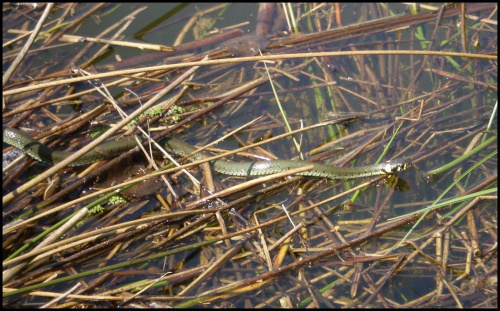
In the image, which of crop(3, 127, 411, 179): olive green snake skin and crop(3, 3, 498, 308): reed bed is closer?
crop(3, 3, 498, 308): reed bed

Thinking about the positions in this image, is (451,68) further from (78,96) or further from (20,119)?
(20,119)

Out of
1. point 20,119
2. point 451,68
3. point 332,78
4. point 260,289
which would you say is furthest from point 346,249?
point 20,119

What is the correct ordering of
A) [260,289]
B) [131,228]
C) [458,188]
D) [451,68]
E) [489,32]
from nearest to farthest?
1. [260,289]
2. [131,228]
3. [458,188]
4. [451,68]
5. [489,32]

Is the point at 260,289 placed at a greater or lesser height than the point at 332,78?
lesser

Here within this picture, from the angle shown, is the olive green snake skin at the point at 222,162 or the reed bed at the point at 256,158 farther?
the olive green snake skin at the point at 222,162

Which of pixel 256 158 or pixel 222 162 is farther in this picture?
pixel 256 158

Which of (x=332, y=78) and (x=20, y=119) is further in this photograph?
(x=332, y=78)

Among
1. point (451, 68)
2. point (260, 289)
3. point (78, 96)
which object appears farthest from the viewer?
point (451, 68)

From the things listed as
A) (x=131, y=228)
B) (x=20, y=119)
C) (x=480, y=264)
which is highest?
(x=20, y=119)
